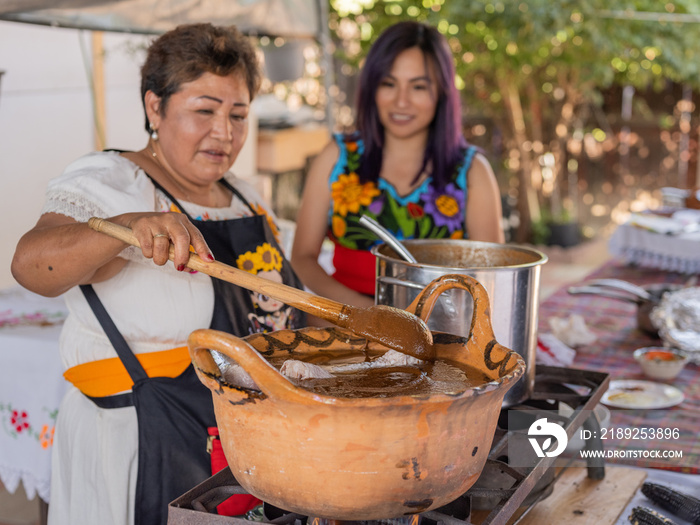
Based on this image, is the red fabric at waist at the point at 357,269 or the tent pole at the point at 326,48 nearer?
the red fabric at waist at the point at 357,269

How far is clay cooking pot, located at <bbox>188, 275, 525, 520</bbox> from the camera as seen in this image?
1.00 metres

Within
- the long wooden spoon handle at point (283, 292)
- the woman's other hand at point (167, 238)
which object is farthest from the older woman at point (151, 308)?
the long wooden spoon handle at point (283, 292)

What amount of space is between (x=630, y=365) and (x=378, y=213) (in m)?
0.99

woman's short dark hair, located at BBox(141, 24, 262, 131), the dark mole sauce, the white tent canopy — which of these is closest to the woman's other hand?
A: the dark mole sauce

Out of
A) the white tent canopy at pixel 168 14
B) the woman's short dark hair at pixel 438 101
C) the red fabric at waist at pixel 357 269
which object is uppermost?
the white tent canopy at pixel 168 14

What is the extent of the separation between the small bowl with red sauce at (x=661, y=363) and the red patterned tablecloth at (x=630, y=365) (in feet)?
0.10

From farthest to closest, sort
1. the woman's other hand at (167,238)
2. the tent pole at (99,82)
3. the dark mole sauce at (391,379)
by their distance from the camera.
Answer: the tent pole at (99,82) < the woman's other hand at (167,238) < the dark mole sauce at (391,379)

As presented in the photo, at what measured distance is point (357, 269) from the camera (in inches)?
104

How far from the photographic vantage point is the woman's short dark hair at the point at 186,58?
1821 mm

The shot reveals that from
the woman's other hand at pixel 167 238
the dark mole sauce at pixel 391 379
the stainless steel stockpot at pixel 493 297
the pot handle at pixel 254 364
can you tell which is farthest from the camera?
the stainless steel stockpot at pixel 493 297

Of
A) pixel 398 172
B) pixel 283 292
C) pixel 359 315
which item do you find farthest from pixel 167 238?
pixel 398 172

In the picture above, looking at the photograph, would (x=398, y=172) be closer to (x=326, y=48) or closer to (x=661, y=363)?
Result: (x=661, y=363)

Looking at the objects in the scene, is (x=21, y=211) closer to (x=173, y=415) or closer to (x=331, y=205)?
(x=331, y=205)

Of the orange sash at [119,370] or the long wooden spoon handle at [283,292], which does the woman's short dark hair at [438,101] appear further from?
the long wooden spoon handle at [283,292]
